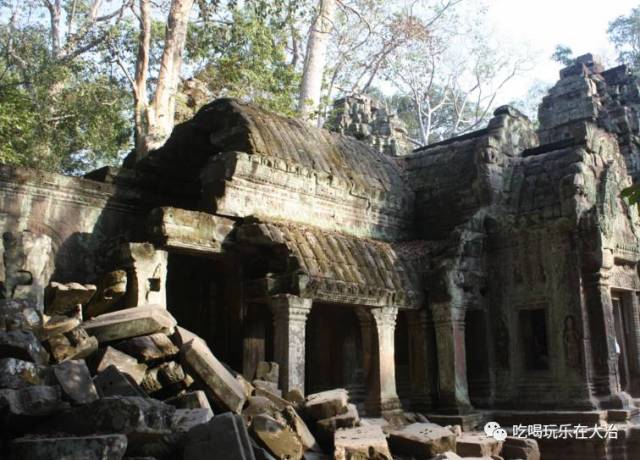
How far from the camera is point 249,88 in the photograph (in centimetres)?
2019

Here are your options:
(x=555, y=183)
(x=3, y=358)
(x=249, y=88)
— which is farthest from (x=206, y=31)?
(x=3, y=358)

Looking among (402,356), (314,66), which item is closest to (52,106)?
(314,66)

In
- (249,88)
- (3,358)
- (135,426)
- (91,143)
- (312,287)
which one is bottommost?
(135,426)

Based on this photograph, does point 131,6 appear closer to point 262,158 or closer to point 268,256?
point 262,158

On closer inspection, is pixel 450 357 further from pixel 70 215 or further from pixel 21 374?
pixel 21 374

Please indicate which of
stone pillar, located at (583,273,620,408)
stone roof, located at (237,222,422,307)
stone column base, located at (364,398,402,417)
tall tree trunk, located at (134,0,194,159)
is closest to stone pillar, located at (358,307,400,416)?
stone column base, located at (364,398,402,417)

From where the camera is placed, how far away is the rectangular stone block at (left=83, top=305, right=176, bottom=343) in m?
6.50

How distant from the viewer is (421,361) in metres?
11.0

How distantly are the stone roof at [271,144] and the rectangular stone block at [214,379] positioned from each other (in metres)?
4.47

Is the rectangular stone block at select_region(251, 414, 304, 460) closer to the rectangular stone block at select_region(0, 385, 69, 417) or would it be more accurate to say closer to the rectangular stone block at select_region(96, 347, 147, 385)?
the rectangular stone block at select_region(96, 347, 147, 385)

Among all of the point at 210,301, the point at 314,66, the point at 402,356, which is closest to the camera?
the point at 210,301

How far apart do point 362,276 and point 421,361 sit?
213 centimetres

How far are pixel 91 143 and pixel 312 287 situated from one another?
40.3ft

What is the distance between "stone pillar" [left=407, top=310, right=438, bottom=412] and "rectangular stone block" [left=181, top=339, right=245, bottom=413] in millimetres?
5243
